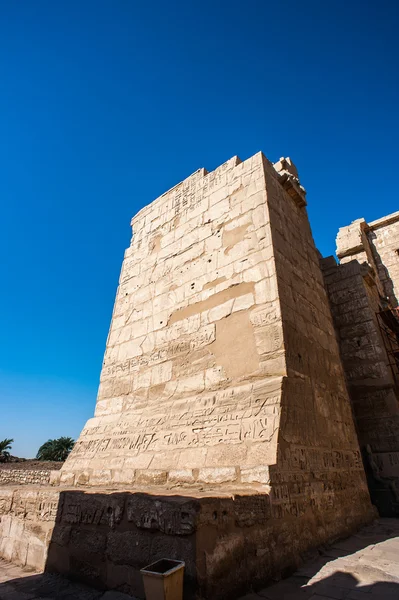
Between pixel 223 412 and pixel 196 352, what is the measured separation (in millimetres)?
926

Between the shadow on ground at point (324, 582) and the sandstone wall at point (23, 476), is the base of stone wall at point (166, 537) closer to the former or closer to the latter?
the shadow on ground at point (324, 582)

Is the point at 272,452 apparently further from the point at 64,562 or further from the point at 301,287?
the point at 301,287

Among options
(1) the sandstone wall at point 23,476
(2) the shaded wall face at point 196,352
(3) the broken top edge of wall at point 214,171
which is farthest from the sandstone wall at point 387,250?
(1) the sandstone wall at point 23,476

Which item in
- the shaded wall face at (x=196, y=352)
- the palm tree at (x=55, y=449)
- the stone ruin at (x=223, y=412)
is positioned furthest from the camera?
the palm tree at (x=55, y=449)

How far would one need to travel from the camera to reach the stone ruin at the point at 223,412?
2092 millimetres

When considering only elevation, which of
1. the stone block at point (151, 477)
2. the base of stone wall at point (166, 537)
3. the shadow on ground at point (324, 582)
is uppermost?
the stone block at point (151, 477)

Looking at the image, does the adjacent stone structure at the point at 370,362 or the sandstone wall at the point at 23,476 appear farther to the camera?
the sandstone wall at the point at 23,476

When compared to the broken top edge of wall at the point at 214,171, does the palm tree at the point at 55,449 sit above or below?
below

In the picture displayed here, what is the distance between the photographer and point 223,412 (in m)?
3.08

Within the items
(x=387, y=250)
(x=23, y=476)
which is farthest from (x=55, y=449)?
(x=387, y=250)

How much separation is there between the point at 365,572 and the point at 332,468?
3.70ft

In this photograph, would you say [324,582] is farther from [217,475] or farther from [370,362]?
[370,362]

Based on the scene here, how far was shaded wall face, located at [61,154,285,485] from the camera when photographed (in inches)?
114

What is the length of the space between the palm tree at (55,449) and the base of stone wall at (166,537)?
30708 mm
